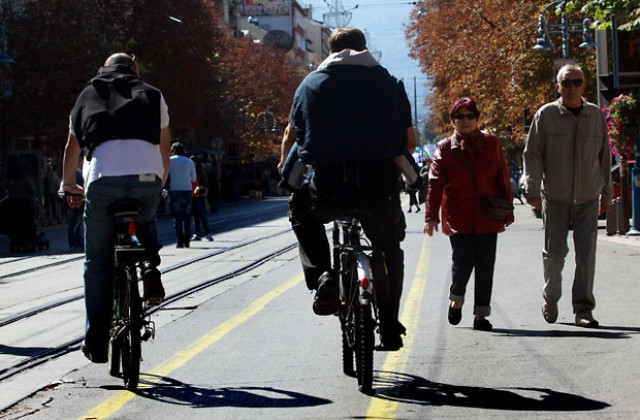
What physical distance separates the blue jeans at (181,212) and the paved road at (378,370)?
10.1 meters

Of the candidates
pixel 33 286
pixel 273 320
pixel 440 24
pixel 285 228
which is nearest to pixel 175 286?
pixel 33 286

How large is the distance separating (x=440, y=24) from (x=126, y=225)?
176ft

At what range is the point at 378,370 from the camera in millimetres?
7508

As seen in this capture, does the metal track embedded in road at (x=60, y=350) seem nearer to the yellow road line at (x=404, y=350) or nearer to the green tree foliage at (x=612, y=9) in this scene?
the yellow road line at (x=404, y=350)

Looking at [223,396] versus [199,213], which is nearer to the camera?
[223,396]

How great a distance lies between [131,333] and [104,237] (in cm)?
58

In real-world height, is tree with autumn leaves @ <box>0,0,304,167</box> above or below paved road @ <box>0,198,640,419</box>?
above

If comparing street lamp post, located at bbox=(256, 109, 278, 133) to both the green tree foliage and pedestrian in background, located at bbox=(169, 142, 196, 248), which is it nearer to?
pedestrian in background, located at bbox=(169, 142, 196, 248)

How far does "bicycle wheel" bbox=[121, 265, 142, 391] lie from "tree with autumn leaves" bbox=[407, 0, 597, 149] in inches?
1294

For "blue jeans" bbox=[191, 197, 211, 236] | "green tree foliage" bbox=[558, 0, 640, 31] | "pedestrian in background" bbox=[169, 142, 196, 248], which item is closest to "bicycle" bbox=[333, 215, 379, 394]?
"green tree foliage" bbox=[558, 0, 640, 31]

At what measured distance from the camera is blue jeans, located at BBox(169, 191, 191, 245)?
21.9 m

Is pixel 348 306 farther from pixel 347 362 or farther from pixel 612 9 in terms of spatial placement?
pixel 612 9

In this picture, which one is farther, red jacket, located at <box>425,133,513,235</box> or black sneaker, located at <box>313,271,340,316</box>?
red jacket, located at <box>425,133,513,235</box>

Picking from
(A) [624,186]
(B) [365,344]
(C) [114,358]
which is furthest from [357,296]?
(A) [624,186]
